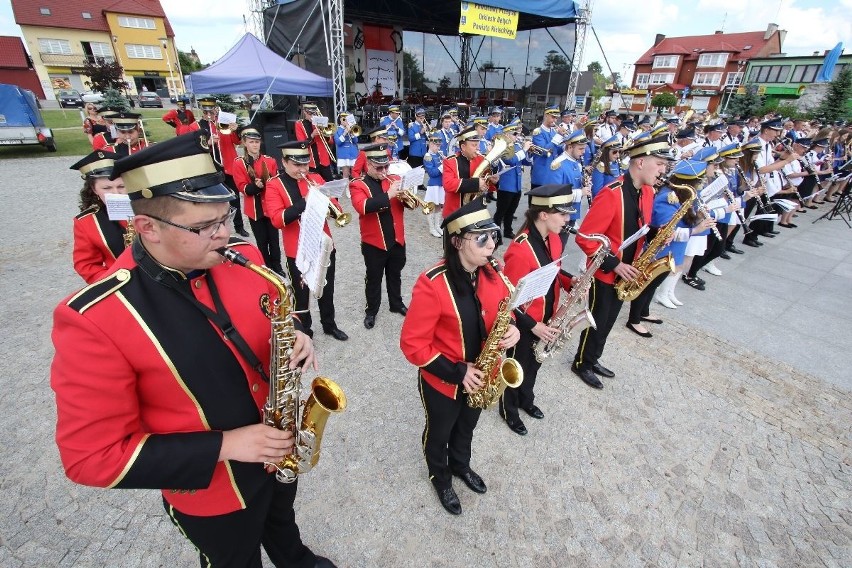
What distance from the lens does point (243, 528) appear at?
7.19 ft

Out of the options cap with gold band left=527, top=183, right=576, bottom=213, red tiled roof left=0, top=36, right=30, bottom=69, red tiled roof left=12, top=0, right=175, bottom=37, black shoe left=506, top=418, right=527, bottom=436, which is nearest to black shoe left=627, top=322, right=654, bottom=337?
black shoe left=506, top=418, right=527, bottom=436

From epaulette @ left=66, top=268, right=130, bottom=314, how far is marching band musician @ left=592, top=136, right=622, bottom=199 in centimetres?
852

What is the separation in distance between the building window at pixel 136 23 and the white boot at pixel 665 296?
7166 cm

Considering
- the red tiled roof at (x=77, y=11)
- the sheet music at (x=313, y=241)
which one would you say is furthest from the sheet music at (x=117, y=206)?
the red tiled roof at (x=77, y=11)

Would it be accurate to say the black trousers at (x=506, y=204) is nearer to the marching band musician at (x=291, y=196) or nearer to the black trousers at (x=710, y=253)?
the black trousers at (x=710, y=253)

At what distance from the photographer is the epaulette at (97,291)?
61.8 inches

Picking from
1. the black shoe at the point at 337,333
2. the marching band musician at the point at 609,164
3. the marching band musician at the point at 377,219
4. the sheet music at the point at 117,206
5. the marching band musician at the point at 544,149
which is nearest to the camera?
the sheet music at the point at 117,206

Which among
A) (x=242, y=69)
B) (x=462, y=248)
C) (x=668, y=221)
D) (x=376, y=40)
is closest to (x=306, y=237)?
(x=462, y=248)

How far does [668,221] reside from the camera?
496 cm

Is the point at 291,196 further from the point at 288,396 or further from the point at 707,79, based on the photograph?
the point at 707,79

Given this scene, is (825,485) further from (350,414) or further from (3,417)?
(3,417)

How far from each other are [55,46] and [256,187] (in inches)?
2717

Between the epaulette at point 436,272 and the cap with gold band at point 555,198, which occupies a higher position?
the cap with gold band at point 555,198

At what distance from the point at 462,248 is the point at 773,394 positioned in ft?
16.3
